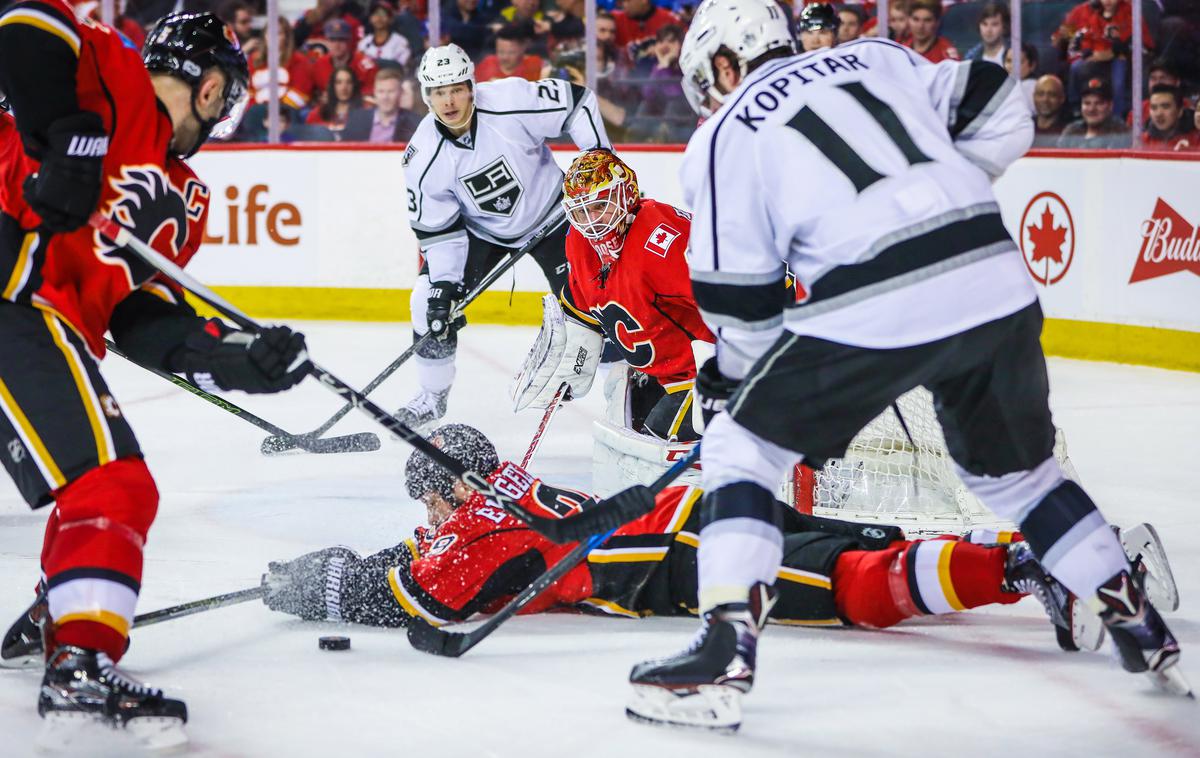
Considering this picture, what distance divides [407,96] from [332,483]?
3550 millimetres

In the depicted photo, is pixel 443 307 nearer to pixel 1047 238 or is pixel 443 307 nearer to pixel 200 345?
pixel 200 345

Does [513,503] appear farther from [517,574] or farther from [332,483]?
[332,483]

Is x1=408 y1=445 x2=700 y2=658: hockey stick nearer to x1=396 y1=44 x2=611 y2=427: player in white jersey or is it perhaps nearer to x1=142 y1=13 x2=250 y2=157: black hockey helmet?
x1=142 y1=13 x2=250 y2=157: black hockey helmet

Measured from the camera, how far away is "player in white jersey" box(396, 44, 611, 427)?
4949 millimetres

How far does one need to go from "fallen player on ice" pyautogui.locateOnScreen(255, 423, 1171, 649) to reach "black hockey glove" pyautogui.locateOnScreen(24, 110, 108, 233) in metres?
0.77

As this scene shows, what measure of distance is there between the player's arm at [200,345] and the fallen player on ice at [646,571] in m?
0.40

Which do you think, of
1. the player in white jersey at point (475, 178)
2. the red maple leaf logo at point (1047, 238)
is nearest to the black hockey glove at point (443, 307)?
the player in white jersey at point (475, 178)

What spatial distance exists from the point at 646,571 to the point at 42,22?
1254 mm

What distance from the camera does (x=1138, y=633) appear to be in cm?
229

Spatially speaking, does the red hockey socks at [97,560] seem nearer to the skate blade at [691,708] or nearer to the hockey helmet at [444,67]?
the skate blade at [691,708]

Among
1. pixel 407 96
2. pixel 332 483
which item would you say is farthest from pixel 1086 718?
pixel 407 96

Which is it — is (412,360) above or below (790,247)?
below

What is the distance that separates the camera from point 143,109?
2.38 m

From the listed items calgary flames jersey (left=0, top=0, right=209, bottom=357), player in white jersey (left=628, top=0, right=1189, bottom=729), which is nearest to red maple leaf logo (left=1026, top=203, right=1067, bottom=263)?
player in white jersey (left=628, top=0, right=1189, bottom=729)
